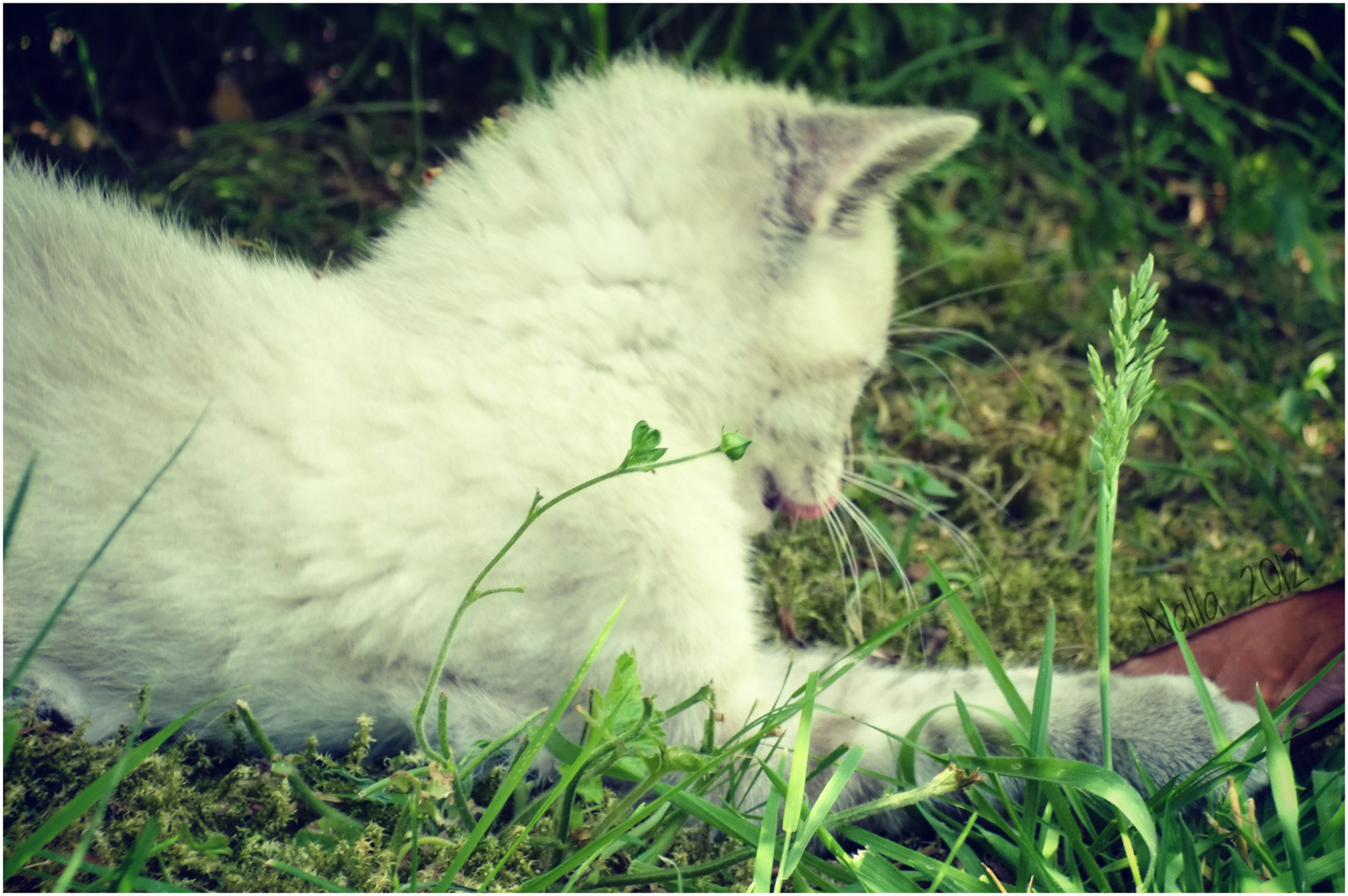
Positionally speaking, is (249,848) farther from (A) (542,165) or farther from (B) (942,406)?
(B) (942,406)

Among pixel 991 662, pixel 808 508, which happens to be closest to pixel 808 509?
pixel 808 508

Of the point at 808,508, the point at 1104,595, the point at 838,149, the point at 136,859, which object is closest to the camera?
the point at 136,859

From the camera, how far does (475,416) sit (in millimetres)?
1162

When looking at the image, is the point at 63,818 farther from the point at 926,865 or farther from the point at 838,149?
the point at 838,149

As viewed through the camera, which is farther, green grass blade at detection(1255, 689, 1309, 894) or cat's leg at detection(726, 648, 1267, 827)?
cat's leg at detection(726, 648, 1267, 827)

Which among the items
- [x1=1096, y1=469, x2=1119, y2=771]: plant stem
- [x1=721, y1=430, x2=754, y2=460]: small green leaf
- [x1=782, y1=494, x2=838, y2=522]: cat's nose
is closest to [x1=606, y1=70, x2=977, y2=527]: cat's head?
[x1=782, y1=494, x2=838, y2=522]: cat's nose

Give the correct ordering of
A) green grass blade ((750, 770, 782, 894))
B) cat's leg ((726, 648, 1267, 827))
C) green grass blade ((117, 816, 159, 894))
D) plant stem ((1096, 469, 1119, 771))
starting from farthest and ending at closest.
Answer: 1. cat's leg ((726, 648, 1267, 827))
2. plant stem ((1096, 469, 1119, 771))
3. green grass blade ((750, 770, 782, 894))
4. green grass blade ((117, 816, 159, 894))

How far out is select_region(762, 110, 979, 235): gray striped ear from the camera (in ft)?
4.11

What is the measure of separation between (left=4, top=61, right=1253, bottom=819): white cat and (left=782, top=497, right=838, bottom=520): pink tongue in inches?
3.7

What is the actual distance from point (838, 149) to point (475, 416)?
598 millimetres

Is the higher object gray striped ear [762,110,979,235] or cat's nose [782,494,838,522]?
gray striped ear [762,110,979,235]

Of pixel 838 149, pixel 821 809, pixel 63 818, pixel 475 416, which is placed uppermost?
pixel 838 149

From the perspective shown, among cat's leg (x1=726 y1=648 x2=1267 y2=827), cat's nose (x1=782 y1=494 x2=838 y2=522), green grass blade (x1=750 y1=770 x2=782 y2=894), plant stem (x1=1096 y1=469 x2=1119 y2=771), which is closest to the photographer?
green grass blade (x1=750 y1=770 x2=782 y2=894)

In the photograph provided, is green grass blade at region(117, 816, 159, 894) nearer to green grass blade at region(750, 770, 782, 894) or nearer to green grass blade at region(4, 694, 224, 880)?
green grass blade at region(4, 694, 224, 880)
